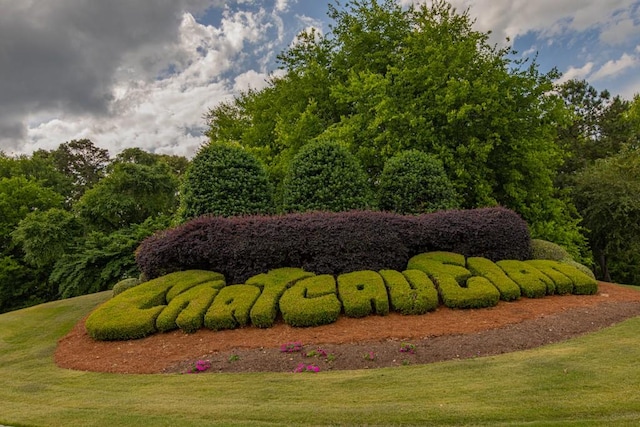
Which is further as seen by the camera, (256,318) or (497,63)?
(497,63)

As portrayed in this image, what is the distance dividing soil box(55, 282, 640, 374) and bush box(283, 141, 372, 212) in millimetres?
3592

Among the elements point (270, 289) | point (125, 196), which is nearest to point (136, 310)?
point (270, 289)

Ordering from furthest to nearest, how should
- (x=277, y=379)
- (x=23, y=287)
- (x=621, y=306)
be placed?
(x=23, y=287) < (x=621, y=306) < (x=277, y=379)

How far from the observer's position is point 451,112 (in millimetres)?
12703

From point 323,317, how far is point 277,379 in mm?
2018

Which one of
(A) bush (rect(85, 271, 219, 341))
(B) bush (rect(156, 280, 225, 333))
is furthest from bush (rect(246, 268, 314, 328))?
(A) bush (rect(85, 271, 219, 341))

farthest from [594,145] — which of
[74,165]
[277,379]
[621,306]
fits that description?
[74,165]

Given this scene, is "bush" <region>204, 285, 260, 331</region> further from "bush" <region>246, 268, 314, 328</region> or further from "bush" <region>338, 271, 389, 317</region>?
"bush" <region>338, 271, 389, 317</region>

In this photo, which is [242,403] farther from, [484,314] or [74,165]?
[74,165]

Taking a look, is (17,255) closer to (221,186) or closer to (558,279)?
(221,186)

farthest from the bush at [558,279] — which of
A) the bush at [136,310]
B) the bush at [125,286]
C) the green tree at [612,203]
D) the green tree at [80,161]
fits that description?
the green tree at [80,161]

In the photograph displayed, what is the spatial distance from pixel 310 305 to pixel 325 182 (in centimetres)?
392

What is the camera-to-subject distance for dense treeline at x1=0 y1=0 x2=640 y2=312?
10.4 meters

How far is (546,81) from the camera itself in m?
14.3
